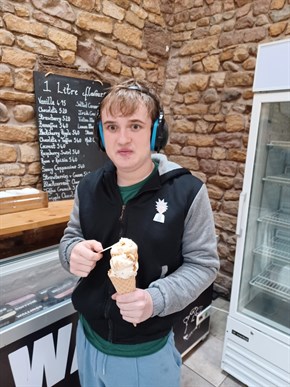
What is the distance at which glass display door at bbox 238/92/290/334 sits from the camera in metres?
1.79

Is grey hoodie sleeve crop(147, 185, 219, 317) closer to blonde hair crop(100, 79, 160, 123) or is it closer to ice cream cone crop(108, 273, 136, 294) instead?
ice cream cone crop(108, 273, 136, 294)

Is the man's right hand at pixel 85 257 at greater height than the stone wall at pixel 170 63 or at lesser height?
lesser

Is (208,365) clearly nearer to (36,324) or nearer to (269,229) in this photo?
(269,229)

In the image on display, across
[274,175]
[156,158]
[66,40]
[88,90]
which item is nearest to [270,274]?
[274,175]

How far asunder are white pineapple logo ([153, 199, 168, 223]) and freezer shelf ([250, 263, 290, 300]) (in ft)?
4.56

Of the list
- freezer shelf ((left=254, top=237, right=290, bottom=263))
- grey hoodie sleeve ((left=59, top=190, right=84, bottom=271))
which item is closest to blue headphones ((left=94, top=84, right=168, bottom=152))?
grey hoodie sleeve ((left=59, top=190, right=84, bottom=271))

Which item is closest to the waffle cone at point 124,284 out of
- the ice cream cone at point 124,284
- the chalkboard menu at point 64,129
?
the ice cream cone at point 124,284

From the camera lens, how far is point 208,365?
1939 millimetres

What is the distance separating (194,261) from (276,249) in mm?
1350

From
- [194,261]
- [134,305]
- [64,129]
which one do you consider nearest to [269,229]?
[194,261]

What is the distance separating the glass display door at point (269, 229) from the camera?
70.3 inches

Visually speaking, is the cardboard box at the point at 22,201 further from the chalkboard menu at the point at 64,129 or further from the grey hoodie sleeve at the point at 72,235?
the grey hoodie sleeve at the point at 72,235

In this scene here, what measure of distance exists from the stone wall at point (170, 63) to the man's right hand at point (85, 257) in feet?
3.72

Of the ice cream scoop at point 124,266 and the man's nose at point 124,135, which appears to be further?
the man's nose at point 124,135
